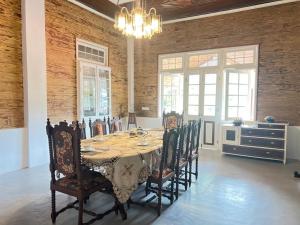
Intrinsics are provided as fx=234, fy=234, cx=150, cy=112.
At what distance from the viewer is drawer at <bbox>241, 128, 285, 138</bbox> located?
502 centimetres

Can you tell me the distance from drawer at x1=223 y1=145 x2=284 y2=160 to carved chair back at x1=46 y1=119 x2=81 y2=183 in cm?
405

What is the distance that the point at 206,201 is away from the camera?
312 centimetres

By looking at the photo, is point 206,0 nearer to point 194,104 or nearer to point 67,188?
point 194,104

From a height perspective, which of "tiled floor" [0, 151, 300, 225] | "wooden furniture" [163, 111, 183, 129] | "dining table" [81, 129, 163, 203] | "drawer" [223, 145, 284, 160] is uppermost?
"wooden furniture" [163, 111, 183, 129]

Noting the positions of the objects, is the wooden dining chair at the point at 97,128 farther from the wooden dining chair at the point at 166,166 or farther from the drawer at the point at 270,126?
the drawer at the point at 270,126

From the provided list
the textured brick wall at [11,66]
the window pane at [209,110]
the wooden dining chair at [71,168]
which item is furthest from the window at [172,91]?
the wooden dining chair at [71,168]

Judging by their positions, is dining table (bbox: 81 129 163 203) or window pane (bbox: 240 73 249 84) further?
window pane (bbox: 240 73 249 84)

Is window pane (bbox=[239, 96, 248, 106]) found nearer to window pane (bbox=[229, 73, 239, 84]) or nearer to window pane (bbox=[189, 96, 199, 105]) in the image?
window pane (bbox=[229, 73, 239, 84])

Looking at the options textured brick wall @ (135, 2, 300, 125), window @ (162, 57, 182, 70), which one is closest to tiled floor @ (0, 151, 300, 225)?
textured brick wall @ (135, 2, 300, 125)

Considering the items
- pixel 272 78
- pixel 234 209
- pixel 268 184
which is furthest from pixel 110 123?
pixel 272 78

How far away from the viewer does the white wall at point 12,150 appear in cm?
414

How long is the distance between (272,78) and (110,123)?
13.1 feet

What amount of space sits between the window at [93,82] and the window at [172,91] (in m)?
1.67

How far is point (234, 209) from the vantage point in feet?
9.51
